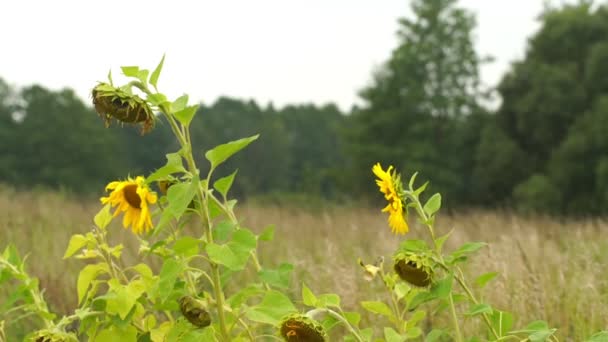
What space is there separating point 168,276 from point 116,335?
0.91 ft

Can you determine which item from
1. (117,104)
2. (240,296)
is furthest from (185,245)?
(117,104)

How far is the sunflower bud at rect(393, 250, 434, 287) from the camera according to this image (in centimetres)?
140

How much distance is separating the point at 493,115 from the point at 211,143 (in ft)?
51.2

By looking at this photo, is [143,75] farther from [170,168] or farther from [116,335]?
Result: [116,335]

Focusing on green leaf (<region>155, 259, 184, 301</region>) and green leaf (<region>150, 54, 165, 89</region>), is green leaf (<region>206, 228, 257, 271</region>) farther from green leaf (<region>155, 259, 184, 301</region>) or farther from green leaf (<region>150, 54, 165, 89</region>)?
green leaf (<region>150, 54, 165, 89</region>)

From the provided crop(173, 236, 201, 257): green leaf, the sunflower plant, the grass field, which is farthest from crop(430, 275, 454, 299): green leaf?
crop(173, 236, 201, 257): green leaf

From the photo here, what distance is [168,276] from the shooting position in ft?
4.55

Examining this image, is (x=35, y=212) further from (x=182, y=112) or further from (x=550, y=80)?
(x=550, y=80)

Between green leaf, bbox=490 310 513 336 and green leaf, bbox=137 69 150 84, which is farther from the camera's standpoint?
green leaf, bbox=490 310 513 336

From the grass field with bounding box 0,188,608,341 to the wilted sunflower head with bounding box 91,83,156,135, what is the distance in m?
0.71

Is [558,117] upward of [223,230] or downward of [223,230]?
downward

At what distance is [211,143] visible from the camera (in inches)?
1371

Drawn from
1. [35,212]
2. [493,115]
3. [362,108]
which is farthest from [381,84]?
[35,212]

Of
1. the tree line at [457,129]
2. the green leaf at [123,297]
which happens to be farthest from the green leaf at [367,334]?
the tree line at [457,129]
